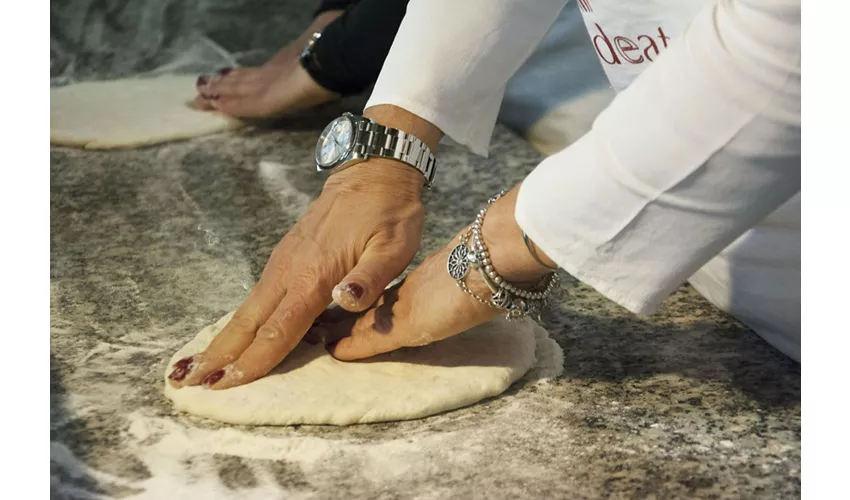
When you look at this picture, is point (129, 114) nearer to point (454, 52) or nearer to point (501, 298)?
point (454, 52)

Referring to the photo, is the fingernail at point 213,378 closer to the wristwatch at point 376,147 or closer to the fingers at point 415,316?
the fingers at point 415,316

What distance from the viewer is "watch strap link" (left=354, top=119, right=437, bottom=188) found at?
1095 millimetres

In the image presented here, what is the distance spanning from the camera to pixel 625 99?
752mm

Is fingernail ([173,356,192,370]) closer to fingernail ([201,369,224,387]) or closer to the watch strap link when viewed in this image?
fingernail ([201,369,224,387])

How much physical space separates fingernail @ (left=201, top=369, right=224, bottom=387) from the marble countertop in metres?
0.04

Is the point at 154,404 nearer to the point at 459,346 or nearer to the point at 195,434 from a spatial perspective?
the point at 195,434

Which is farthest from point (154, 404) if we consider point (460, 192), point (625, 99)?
point (460, 192)

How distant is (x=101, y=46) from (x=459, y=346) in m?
1.65

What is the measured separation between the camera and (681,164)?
72 centimetres

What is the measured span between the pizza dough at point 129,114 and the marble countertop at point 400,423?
328 mm

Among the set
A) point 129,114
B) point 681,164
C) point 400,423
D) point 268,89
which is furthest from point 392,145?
point 129,114

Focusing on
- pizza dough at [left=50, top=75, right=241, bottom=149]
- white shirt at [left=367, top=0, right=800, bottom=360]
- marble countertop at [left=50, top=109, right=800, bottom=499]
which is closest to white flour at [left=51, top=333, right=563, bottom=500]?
marble countertop at [left=50, top=109, right=800, bottom=499]

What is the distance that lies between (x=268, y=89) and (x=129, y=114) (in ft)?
0.99

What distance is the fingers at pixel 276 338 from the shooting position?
38.3 inches
